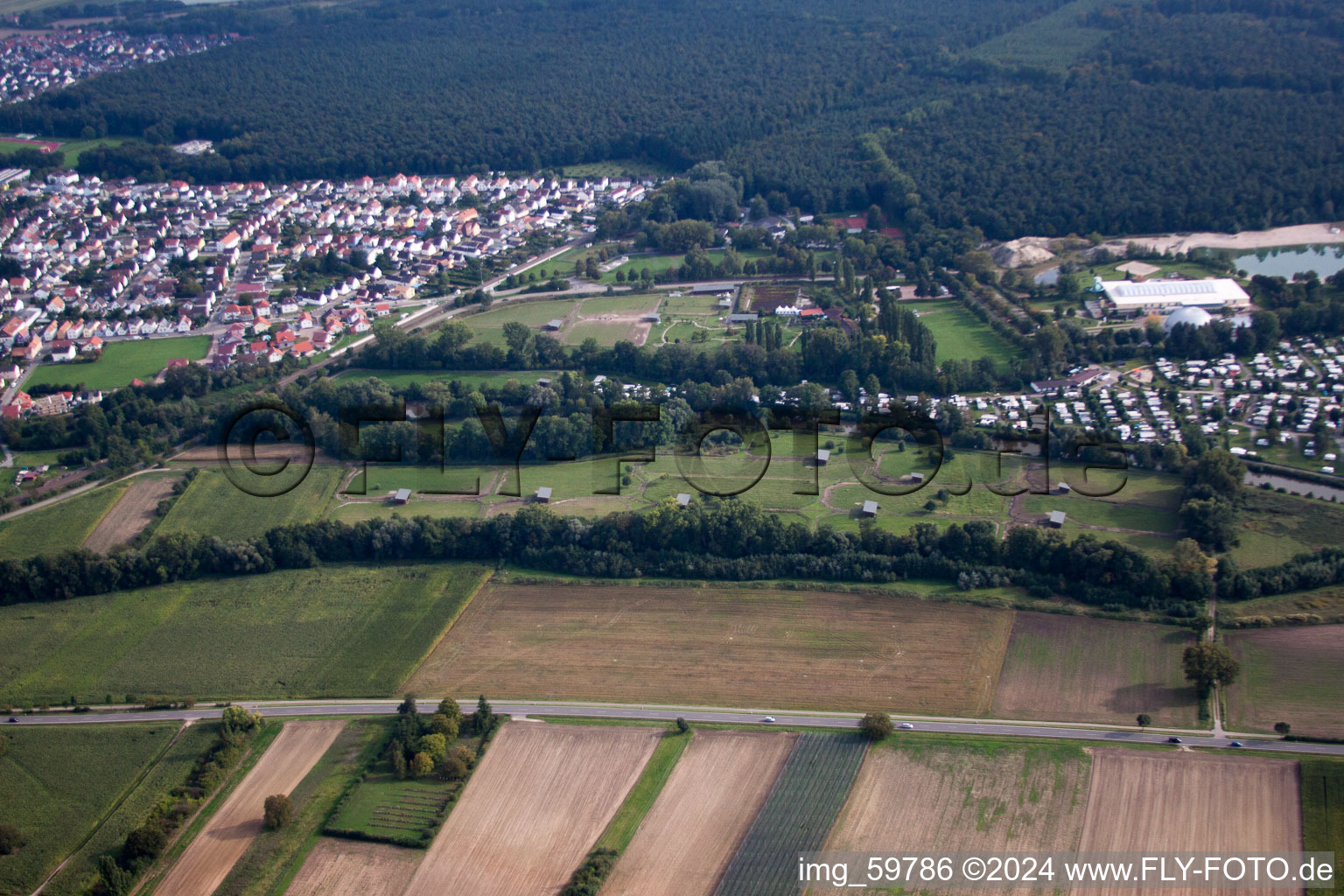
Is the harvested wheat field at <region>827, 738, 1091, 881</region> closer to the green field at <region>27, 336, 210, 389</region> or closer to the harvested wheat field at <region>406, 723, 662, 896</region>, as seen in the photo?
the harvested wheat field at <region>406, 723, 662, 896</region>

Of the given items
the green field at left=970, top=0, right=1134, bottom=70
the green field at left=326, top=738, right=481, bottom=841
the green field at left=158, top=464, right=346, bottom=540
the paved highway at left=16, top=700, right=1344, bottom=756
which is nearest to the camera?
the green field at left=326, top=738, right=481, bottom=841

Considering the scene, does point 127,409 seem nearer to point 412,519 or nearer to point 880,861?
point 412,519

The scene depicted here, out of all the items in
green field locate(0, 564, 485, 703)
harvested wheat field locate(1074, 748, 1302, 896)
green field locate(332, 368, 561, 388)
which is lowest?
harvested wheat field locate(1074, 748, 1302, 896)

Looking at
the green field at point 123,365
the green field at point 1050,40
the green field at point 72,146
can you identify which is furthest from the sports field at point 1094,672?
the green field at point 72,146

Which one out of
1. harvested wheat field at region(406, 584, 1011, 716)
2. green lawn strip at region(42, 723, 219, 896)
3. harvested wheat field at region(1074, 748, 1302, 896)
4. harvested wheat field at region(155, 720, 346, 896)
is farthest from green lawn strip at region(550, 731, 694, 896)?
green lawn strip at region(42, 723, 219, 896)

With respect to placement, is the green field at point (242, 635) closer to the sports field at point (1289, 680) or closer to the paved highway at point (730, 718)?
the paved highway at point (730, 718)

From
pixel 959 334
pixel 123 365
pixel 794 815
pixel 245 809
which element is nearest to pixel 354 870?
pixel 245 809

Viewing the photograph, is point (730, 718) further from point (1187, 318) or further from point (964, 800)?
point (1187, 318)
